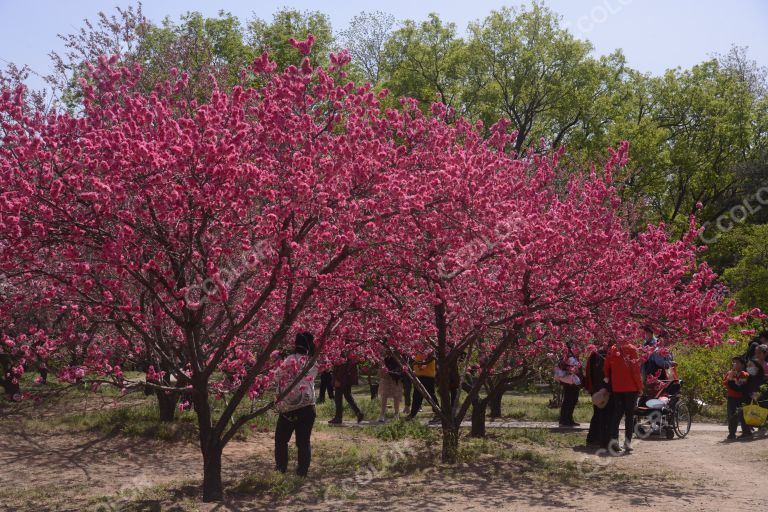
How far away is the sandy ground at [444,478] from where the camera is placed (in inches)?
289

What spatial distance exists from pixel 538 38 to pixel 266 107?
28131 millimetres

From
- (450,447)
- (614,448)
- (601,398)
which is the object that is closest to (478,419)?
(601,398)

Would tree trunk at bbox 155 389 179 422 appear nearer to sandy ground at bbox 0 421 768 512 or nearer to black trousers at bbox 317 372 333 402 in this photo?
sandy ground at bbox 0 421 768 512

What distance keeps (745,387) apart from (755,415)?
0.48 meters

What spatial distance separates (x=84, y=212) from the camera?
649cm

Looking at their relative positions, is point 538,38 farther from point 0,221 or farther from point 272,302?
point 0,221

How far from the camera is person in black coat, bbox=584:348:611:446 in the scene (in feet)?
36.3

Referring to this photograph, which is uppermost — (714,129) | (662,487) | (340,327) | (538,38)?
(538,38)

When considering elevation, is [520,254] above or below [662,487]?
above

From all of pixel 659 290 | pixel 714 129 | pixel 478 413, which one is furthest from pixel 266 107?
pixel 714 129

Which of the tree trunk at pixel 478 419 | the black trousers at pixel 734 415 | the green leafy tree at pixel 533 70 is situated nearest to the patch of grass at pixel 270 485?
the tree trunk at pixel 478 419

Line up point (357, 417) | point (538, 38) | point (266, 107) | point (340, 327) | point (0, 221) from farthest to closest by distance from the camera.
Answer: point (538, 38)
point (357, 417)
point (340, 327)
point (266, 107)
point (0, 221)

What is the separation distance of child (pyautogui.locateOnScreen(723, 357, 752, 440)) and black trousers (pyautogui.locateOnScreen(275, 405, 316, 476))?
6950 millimetres

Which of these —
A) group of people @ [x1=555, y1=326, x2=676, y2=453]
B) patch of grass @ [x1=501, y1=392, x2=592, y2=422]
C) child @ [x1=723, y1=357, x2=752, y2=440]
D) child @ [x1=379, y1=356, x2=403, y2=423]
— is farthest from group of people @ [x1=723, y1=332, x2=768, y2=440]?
child @ [x1=379, y1=356, x2=403, y2=423]
